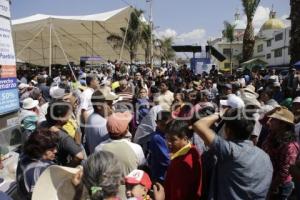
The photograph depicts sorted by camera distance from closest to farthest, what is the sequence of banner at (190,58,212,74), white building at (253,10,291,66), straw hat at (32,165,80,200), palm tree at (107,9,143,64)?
straw hat at (32,165,80,200)
banner at (190,58,212,74)
palm tree at (107,9,143,64)
white building at (253,10,291,66)

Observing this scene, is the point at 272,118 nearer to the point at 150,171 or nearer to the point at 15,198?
the point at 150,171

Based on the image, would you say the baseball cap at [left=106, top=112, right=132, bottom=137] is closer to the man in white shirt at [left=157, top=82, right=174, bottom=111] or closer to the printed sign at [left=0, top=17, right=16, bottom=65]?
the printed sign at [left=0, top=17, right=16, bottom=65]

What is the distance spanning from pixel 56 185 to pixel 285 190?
2.61 metres

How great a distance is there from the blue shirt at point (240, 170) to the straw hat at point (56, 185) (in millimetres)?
1158

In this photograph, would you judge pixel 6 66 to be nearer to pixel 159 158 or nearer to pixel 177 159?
pixel 159 158

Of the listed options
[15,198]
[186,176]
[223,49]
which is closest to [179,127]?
[186,176]

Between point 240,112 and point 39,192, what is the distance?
1.84 metres

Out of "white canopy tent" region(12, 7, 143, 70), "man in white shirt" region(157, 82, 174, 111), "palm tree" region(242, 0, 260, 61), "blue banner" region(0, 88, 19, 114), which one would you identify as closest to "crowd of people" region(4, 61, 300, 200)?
"blue banner" region(0, 88, 19, 114)

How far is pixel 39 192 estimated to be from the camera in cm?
283

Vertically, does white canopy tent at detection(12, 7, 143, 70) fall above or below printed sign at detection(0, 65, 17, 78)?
above

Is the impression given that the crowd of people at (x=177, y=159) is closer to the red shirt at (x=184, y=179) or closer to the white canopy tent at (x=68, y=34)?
the red shirt at (x=184, y=179)

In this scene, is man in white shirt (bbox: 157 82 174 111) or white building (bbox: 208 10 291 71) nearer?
man in white shirt (bbox: 157 82 174 111)

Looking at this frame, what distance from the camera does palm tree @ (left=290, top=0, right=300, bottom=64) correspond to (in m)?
13.1

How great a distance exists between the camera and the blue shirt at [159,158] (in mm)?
4418
